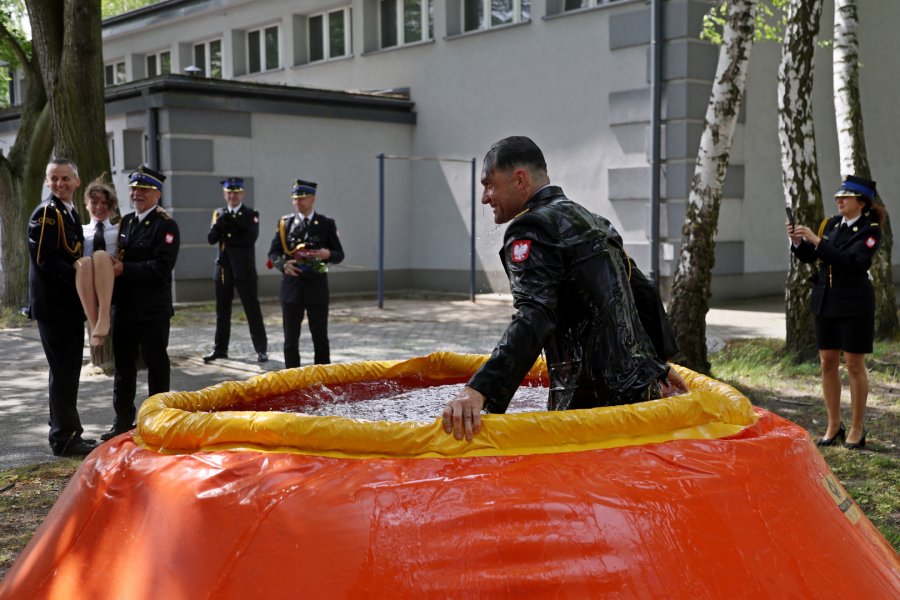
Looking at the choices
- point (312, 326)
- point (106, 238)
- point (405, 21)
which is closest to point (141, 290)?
point (106, 238)

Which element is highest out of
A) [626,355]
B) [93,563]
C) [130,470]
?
[626,355]

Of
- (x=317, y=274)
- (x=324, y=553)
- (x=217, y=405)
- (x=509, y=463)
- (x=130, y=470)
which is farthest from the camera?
(x=317, y=274)

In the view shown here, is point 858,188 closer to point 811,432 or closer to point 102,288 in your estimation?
point 811,432

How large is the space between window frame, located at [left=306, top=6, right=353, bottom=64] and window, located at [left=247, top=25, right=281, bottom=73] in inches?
40.6

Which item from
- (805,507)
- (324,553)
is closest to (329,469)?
(324,553)

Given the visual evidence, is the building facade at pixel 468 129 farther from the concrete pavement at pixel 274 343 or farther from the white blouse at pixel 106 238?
the white blouse at pixel 106 238

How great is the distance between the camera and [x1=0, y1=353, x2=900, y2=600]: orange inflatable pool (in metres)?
3.10

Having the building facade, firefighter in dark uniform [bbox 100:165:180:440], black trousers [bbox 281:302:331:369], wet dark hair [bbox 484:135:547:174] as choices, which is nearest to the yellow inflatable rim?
wet dark hair [bbox 484:135:547:174]

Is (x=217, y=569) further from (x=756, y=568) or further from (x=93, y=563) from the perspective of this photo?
(x=756, y=568)

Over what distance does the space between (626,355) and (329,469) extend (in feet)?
3.75

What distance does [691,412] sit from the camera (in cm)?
362

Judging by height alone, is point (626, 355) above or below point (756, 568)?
above

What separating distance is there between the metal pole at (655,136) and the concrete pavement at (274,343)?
1.42m

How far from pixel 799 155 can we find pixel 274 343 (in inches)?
262
